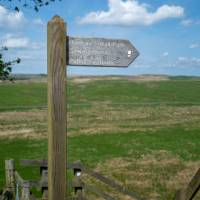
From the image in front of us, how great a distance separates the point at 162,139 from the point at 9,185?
21803 mm

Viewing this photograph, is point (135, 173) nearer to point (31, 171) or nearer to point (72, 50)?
point (31, 171)

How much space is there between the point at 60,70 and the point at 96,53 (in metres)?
0.39

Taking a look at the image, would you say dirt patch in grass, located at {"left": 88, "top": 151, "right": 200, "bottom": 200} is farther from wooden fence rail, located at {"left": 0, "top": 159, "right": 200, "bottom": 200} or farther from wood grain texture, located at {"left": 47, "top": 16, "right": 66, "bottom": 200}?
wood grain texture, located at {"left": 47, "top": 16, "right": 66, "bottom": 200}

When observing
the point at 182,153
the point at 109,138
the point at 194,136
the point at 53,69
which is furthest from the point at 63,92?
the point at 194,136

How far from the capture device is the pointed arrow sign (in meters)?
3.87

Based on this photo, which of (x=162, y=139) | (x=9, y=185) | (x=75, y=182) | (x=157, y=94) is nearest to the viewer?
(x=75, y=182)

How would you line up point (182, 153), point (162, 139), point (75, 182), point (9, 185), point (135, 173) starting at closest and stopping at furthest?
point (75, 182)
point (9, 185)
point (135, 173)
point (182, 153)
point (162, 139)

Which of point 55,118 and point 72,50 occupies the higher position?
point 72,50

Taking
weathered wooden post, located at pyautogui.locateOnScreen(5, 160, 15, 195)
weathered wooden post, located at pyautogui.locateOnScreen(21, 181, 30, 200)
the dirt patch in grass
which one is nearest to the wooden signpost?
weathered wooden post, located at pyautogui.locateOnScreen(21, 181, 30, 200)

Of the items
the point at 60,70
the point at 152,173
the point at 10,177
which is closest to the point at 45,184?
the point at 10,177

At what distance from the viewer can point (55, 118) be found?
3.82 m

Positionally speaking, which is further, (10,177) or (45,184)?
(10,177)

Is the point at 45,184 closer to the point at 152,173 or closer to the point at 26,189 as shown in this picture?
the point at 26,189

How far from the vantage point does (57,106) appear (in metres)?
3.83
